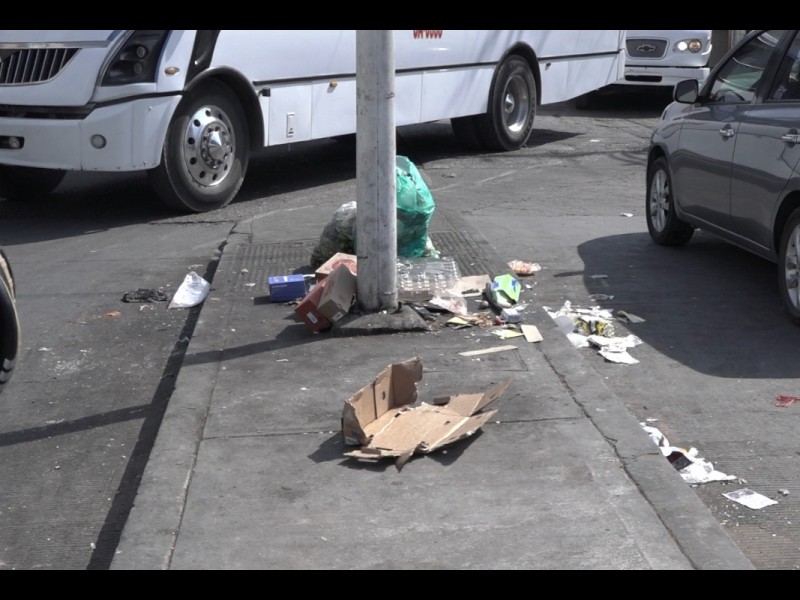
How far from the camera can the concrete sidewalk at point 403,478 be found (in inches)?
151

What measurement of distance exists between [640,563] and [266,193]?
8.35 m

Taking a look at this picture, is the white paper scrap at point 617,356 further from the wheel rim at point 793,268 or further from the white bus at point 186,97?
the white bus at point 186,97

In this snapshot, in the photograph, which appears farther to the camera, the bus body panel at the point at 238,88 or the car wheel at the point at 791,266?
the bus body panel at the point at 238,88

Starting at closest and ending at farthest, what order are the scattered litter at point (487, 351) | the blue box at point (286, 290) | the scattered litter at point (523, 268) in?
1. the scattered litter at point (487, 351)
2. the blue box at point (286, 290)
3. the scattered litter at point (523, 268)

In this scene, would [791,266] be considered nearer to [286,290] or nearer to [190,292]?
[286,290]

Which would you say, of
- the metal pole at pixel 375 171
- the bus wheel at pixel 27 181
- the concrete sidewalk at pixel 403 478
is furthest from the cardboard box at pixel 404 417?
the bus wheel at pixel 27 181

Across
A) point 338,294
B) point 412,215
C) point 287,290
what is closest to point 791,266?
point 412,215

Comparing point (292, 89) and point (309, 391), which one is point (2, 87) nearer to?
point (292, 89)

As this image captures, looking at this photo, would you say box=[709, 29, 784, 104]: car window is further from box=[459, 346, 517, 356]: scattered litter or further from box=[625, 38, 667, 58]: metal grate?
box=[625, 38, 667, 58]: metal grate

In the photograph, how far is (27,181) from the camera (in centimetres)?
1099

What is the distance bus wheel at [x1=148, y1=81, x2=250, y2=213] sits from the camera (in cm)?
984

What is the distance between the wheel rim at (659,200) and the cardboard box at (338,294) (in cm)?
337

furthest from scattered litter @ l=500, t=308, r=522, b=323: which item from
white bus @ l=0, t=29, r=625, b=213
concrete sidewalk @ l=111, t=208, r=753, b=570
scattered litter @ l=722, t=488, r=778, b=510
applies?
white bus @ l=0, t=29, r=625, b=213
